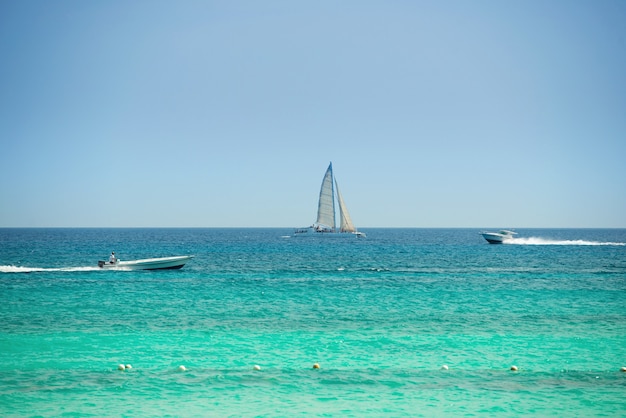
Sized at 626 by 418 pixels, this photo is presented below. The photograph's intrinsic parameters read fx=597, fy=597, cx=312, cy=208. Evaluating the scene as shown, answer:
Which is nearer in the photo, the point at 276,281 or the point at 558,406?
the point at 558,406

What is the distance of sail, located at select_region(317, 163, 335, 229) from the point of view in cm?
13888

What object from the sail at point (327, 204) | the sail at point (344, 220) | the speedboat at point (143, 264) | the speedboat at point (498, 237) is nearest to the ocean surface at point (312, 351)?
the speedboat at point (143, 264)

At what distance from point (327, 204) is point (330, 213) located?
3.05 metres

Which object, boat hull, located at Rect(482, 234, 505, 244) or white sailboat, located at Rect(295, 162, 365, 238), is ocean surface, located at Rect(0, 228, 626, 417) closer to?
boat hull, located at Rect(482, 234, 505, 244)

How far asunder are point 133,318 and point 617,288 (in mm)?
29454

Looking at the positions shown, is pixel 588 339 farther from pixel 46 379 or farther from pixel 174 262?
pixel 174 262

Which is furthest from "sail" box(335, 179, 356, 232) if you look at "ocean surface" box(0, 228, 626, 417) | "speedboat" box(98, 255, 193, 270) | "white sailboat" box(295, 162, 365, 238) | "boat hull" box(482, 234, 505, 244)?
"ocean surface" box(0, 228, 626, 417)

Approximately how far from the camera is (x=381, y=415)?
1323 centimetres

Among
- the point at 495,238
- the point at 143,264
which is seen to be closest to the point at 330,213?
the point at 495,238

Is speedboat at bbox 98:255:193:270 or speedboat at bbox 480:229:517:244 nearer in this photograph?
speedboat at bbox 98:255:193:270

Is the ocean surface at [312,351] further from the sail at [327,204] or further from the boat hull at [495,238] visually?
the sail at [327,204]

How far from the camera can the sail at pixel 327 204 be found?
139m

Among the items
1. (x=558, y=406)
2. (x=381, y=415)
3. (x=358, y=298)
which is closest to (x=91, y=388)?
(x=381, y=415)

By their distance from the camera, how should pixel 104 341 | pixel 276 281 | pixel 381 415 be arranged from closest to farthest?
pixel 381 415
pixel 104 341
pixel 276 281
